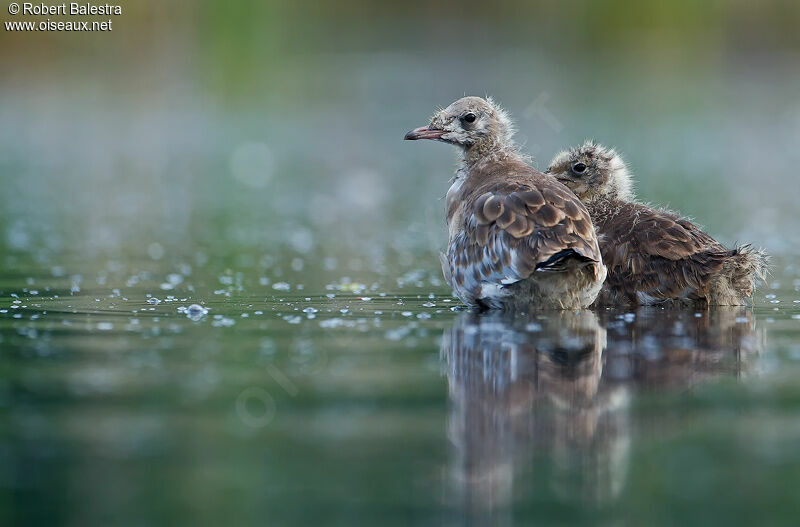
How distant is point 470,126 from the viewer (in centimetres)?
935

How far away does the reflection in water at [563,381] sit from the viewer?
4297 mm

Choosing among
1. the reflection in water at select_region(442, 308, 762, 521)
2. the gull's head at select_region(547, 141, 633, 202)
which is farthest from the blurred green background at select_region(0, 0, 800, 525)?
the gull's head at select_region(547, 141, 633, 202)

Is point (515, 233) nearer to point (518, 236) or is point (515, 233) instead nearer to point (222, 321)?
point (518, 236)

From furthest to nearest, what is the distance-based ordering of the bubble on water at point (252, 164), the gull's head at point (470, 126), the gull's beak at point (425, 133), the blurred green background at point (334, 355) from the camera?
the bubble on water at point (252, 164), the gull's head at point (470, 126), the gull's beak at point (425, 133), the blurred green background at point (334, 355)

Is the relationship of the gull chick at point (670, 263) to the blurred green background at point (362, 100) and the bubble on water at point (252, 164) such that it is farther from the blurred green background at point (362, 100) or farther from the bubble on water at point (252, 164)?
the bubble on water at point (252, 164)

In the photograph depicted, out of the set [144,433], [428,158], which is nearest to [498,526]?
[144,433]

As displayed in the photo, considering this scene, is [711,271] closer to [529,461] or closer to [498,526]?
[529,461]

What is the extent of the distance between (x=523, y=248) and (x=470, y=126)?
6.98ft

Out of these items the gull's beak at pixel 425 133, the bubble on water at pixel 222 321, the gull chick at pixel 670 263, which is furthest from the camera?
the gull's beak at pixel 425 133

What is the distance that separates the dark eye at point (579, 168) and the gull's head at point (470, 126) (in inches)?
20.7

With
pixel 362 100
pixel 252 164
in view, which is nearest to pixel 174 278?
pixel 252 164

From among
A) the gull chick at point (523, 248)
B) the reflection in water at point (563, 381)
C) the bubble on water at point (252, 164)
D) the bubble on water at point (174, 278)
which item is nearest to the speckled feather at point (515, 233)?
the gull chick at point (523, 248)

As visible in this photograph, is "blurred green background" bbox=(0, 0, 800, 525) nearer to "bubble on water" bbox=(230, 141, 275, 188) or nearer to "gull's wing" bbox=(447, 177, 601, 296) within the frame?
"bubble on water" bbox=(230, 141, 275, 188)

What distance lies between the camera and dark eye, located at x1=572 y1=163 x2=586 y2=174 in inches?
372
